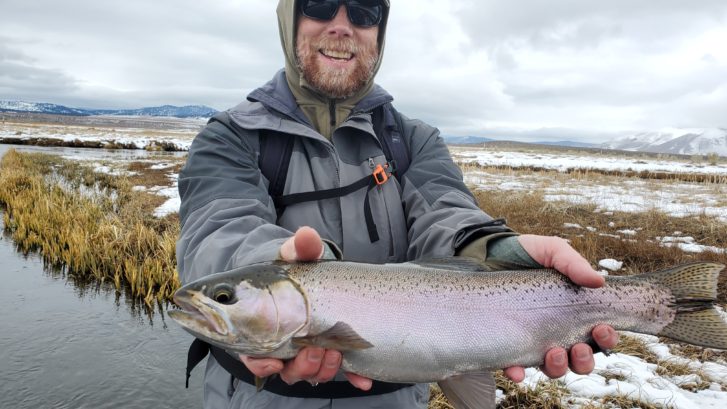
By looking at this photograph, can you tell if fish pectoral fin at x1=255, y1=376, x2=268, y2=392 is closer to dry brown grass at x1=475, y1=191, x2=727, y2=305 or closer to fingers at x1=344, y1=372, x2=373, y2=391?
fingers at x1=344, y1=372, x2=373, y2=391

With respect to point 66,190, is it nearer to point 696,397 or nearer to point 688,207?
point 696,397

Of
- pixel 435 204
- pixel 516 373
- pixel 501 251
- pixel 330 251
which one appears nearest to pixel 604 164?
pixel 435 204

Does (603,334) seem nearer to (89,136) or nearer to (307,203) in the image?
(307,203)

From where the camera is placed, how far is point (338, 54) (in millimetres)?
3045

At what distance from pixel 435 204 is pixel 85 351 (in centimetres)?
550

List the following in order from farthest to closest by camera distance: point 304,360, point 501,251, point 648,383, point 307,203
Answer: point 648,383 → point 307,203 → point 501,251 → point 304,360

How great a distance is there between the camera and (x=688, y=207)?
41.2 ft

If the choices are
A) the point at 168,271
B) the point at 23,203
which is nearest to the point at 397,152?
the point at 168,271

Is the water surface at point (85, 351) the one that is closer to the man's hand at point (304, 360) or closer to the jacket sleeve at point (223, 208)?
the jacket sleeve at point (223, 208)

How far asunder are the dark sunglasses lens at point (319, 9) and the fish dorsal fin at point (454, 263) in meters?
1.71

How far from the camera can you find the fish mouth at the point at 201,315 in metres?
2.01

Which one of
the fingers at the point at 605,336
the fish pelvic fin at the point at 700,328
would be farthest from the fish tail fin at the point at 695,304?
the fingers at the point at 605,336

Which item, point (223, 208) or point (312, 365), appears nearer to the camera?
point (312, 365)

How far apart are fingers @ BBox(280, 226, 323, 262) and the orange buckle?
0.76 m
